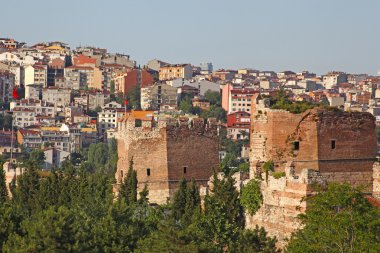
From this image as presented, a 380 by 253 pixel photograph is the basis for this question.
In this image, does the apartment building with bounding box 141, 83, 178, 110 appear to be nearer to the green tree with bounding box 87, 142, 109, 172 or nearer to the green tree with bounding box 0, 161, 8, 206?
the green tree with bounding box 87, 142, 109, 172

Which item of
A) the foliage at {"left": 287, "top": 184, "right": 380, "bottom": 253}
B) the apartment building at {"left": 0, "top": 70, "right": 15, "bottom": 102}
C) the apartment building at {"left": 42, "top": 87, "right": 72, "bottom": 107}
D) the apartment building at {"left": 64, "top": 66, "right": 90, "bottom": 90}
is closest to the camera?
the foliage at {"left": 287, "top": 184, "right": 380, "bottom": 253}

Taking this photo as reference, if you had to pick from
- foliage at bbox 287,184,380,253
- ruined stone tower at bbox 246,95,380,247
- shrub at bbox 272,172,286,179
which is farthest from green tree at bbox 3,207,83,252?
ruined stone tower at bbox 246,95,380,247

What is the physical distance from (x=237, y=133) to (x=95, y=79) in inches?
1821

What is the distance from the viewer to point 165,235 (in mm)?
39750

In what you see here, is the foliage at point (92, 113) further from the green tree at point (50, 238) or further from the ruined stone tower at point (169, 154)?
the green tree at point (50, 238)

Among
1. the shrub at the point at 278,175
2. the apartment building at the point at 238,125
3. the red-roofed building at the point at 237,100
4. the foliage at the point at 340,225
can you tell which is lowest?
the foliage at the point at 340,225

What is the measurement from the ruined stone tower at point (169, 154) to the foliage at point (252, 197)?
9.11m

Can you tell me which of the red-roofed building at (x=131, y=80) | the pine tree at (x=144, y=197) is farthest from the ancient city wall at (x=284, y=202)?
the red-roofed building at (x=131, y=80)

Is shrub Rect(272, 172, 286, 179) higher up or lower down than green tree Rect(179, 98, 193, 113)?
lower down

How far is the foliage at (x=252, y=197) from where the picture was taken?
48.0 metres

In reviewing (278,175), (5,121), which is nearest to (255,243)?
(278,175)

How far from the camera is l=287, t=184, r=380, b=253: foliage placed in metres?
39.7

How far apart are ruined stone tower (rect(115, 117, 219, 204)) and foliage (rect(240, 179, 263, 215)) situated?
9113mm

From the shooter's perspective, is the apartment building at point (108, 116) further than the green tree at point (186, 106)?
Yes
